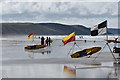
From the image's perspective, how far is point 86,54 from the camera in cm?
2062

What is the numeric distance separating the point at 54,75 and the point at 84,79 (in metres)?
1.75

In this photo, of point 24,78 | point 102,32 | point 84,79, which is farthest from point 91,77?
point 102,32

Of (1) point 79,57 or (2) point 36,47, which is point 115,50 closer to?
(1) point 79,57

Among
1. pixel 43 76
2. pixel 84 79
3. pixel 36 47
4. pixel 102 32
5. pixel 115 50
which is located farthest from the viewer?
pixel 36 47

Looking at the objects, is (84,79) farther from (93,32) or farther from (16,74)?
(93,32)

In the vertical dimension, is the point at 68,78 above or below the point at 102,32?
below

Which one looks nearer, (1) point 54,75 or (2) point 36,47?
(1) point 54,75

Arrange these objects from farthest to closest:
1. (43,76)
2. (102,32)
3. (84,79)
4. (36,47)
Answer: (36,47) → (102,32) → (43,76) → (84,79)

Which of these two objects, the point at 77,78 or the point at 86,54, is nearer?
the point at 77,78

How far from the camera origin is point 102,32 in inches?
707

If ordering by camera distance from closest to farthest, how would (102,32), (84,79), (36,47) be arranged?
(84,79) → (102,32) → (36,47)

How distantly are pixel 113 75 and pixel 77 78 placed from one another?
203 centimetres

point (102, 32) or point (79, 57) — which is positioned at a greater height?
point (102, 32)

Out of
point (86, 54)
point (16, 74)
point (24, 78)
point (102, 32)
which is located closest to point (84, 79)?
point (24, 78)
